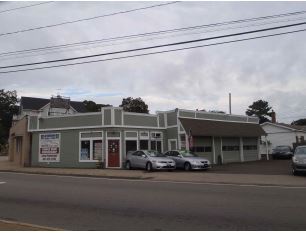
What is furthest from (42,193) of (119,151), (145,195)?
(119,151)

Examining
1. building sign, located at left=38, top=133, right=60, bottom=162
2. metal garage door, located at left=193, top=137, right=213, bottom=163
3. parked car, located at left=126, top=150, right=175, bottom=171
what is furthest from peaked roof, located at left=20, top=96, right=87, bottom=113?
parked car, located at left=126, top=150, right=175, bottom=171

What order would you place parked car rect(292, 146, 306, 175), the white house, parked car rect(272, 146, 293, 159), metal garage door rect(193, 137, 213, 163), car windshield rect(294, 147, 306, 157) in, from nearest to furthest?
1. parked car rect(292, 146, 306, 175)
2. car windshield rect(294, 147, 306, 157)
3. metal garage door rect(193, 137, 213, 163)
4. parked car rect(272, 146, 293, 159)
5. the white house

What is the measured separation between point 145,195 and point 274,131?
5034cm

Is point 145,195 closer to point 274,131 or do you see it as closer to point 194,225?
point 194,225

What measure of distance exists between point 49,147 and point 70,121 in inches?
119

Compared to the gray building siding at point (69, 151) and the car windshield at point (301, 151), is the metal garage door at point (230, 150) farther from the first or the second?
the car windshield at point (301, 151)

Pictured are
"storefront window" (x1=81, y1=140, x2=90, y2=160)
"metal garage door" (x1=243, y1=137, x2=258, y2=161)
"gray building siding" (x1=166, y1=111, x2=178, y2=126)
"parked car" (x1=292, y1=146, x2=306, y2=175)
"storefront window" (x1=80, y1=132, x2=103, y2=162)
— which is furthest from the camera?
"metal garage door" (x1=243, y1=137, x2=258, y2=161)

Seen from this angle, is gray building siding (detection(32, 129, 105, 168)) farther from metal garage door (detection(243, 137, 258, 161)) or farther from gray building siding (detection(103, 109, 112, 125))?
metal garage door (detection(243, 137, 258, 161))

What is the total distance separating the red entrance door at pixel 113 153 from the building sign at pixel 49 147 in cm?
509

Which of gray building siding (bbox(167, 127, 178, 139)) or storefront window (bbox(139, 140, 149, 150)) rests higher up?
gray building siding (bbox(167, 127, 178, 139))

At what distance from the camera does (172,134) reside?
35656mm

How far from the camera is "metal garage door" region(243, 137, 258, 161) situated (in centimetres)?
4278

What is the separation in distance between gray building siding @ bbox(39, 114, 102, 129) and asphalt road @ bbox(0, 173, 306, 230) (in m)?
16.4

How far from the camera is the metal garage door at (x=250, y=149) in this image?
42.8m
